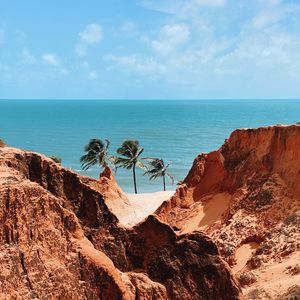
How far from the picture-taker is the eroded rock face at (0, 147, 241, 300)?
36.2 ft

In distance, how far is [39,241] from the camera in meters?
11.5

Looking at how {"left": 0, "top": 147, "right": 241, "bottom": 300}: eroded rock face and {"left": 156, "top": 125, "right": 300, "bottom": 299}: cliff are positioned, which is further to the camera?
{"left": 156, "top": 125, "right": 300, "bottom": 299}: cliff

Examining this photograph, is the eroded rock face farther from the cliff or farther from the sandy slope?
the sandy slope

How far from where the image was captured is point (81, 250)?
40.4 ft

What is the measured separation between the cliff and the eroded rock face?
7.21 m

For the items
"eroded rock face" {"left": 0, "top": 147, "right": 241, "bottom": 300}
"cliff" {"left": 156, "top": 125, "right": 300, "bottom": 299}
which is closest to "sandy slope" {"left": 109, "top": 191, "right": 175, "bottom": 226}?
"cliff" {"left": 156, "top": 125, "right": 300, "bottom": 299}

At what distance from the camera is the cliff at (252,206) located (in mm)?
24781

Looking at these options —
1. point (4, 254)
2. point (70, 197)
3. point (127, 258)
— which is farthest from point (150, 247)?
point (4, 254)

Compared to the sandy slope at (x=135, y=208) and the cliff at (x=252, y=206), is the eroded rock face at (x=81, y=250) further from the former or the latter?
the sandy slope at (x=135, y=208)

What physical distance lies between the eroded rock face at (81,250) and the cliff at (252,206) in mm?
7207

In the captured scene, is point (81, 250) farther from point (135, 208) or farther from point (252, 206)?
point (135, 208)

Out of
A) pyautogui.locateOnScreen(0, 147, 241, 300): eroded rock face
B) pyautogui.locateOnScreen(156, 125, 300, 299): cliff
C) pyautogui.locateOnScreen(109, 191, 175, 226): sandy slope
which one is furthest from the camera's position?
pyautogui.locateOnScreen(109, 191, 175, 226): sandy slope

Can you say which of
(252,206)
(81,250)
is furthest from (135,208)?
(81,250)

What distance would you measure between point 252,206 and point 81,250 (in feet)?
63.0
